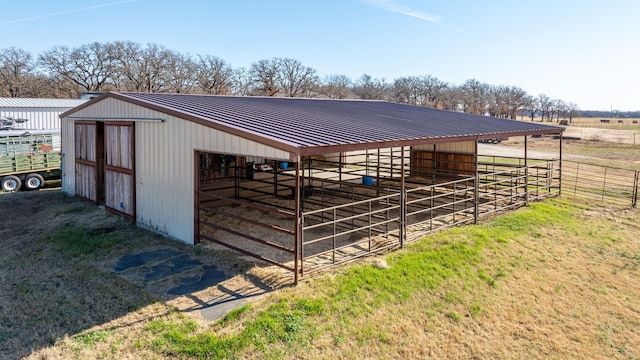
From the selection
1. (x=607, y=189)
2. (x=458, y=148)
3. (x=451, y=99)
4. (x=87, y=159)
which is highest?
(x=451, y=99)

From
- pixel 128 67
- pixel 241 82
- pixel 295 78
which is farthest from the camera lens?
Answer: pixel 295 78

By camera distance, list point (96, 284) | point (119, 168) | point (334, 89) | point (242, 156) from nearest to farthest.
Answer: point (96, 284) < point (242, 156) < point (119, 168) < point (334, 89)

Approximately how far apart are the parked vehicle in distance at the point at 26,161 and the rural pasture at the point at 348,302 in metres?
5.85

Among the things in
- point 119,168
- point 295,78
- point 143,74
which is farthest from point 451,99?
point 119,168

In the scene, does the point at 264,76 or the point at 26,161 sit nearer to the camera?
the point at 26,161

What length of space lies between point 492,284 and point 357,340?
3282 millimetres

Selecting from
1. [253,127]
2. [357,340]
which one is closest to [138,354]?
[357,340]

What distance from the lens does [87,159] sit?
1229 cm

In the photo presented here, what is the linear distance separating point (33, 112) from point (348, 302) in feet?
82.7

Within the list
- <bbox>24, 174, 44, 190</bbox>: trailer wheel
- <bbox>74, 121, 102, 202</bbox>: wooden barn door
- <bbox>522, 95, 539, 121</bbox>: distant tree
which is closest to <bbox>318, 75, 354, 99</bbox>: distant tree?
<bbox>522, 95, 539, 121</bbox>: distant tree

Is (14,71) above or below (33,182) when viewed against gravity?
above

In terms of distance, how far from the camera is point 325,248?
28.5ft

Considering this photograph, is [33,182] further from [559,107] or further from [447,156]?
[559,107]

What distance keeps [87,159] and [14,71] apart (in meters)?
50.8
